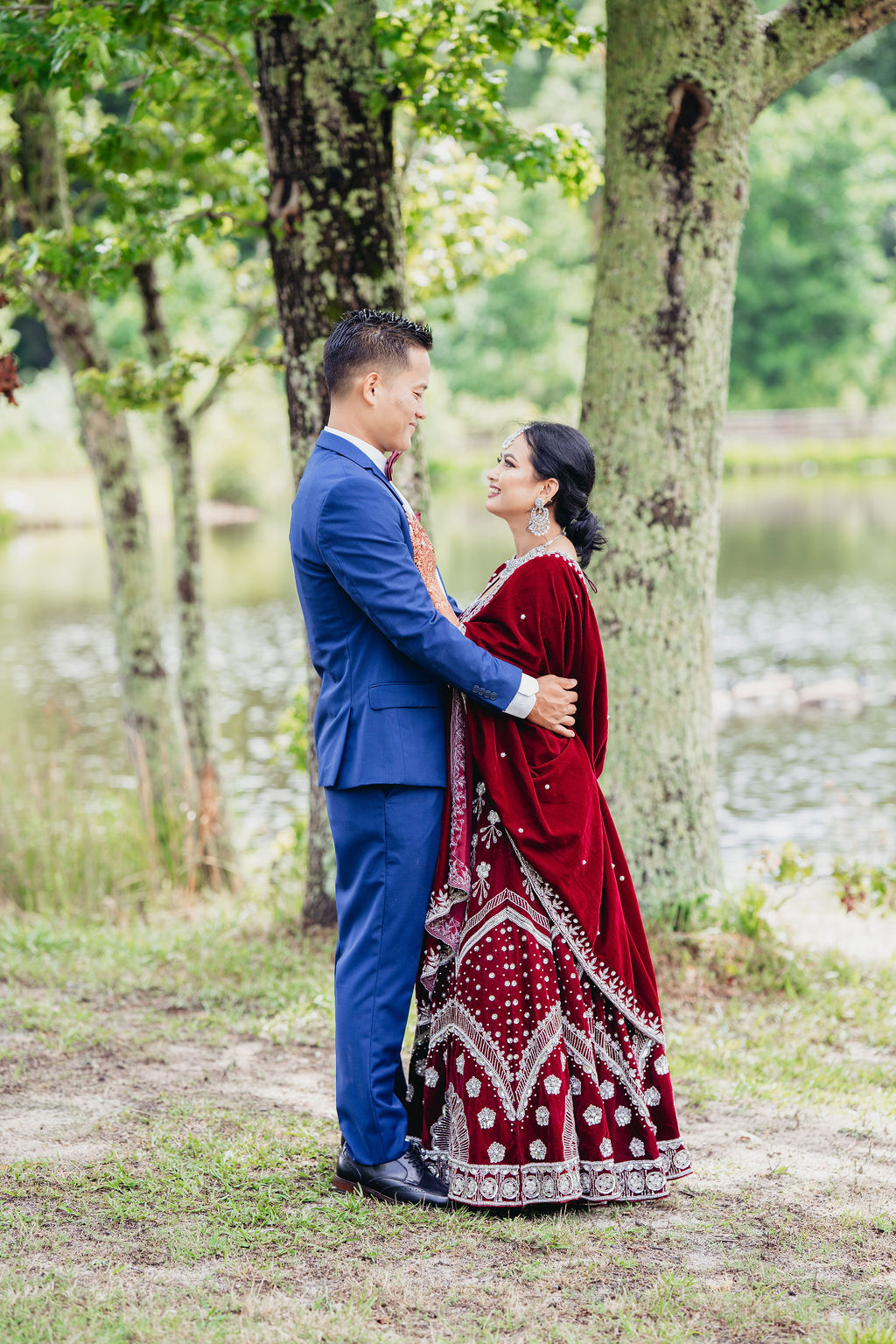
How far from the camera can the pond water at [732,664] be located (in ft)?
33.8

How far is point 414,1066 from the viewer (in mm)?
3309

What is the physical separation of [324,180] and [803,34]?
193 cm

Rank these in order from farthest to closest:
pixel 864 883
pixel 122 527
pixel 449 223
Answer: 1. pixel 122 527
2. pixel 449 223
3. pixel 864 883

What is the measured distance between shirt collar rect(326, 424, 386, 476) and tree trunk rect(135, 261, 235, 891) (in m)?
4.53

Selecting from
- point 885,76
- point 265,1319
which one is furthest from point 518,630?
point 885,76

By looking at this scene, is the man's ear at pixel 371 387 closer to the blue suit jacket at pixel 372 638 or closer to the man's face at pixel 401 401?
the man's face at pixel 401 401

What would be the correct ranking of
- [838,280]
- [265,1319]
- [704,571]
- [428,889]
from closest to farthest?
[265,1319]
[428,889]
[704,571]
[838,280]

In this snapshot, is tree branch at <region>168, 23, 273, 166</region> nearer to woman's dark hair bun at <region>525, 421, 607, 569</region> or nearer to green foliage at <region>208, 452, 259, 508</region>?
woman's dark hair bun at <region>525, 421, 607, 569</region>

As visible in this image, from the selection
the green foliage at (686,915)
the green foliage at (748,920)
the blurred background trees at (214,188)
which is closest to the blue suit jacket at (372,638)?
the blurred background trees at (214,188)

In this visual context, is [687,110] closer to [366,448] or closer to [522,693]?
[366,448]

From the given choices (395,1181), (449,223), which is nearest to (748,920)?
(395,1181)

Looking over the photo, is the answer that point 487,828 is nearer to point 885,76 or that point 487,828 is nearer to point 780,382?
point 780,382

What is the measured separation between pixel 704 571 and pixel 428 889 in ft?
8.23

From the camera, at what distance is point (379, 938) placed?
10.2 ft
